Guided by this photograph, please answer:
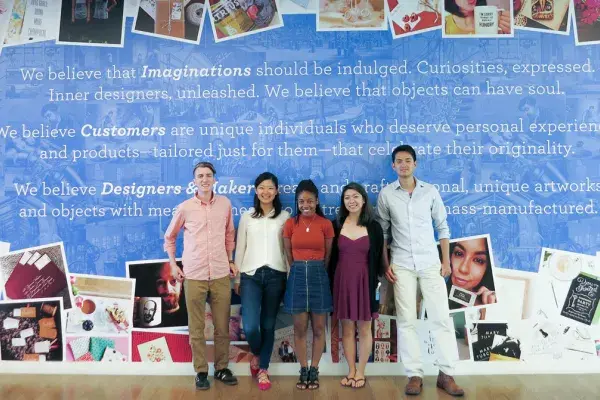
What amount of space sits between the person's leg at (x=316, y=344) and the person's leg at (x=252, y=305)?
366mm

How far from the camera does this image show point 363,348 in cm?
339

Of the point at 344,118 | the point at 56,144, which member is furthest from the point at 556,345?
the point at 56,144

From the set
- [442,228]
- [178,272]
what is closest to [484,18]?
[442,228]

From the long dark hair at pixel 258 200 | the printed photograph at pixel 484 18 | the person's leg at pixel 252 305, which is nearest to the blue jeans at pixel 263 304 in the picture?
the person's leg at pixel 252 305

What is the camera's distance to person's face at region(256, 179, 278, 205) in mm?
3424

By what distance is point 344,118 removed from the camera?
11.9ft

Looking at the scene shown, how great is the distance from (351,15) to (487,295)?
2211 millimetres

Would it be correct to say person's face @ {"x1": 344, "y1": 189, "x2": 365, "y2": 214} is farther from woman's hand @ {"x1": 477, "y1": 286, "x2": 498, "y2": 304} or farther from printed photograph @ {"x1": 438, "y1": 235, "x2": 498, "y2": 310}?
woman's hand @ {"x1": 477, "y1": 286, "x2": 498, "y2": 304}

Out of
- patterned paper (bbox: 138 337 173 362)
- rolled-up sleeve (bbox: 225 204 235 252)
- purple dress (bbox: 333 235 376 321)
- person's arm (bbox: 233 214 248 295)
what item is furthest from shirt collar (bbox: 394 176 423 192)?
patterned paper (bbox: 138 337 173 362)

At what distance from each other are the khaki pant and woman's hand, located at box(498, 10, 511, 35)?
260 cm

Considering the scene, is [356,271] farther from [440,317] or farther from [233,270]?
[233,270]

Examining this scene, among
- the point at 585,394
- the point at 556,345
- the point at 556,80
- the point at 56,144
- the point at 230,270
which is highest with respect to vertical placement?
the point at 556,80

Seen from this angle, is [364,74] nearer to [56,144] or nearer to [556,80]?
[556,80]

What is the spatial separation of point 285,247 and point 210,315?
780 mm
